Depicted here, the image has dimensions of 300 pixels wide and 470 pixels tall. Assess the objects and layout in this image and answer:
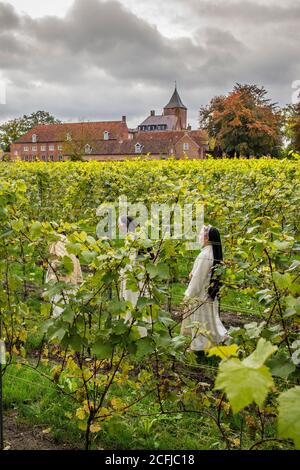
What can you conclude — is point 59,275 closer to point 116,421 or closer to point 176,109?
point 116,421

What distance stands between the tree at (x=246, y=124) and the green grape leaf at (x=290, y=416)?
5134 cm

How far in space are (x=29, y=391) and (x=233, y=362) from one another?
4.20 m

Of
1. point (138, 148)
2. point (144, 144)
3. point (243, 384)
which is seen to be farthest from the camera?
point (138, 148)

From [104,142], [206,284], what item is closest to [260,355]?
[206,284]

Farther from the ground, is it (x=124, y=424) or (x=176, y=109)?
(x=176, y=109)

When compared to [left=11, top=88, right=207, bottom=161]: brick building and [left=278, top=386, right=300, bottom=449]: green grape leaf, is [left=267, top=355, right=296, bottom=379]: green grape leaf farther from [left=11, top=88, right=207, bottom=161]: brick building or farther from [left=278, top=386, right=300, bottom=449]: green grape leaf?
[left=11, top=88, right=207, bottom=161]: brick building

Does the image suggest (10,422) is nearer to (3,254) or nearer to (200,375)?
(3,254)

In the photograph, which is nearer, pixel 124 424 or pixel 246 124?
pixel 124 424

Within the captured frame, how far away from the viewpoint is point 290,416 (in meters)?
1.44

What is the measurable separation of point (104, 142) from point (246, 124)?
101 feet

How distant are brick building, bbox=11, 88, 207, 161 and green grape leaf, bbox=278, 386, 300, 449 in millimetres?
Result: 63215

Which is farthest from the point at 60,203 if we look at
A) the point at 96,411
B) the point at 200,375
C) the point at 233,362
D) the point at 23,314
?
the point at 233,362

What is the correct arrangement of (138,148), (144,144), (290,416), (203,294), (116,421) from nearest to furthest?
(290,416), (116,421), (203,294), (144,144), (138,148)

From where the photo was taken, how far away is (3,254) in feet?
13.6
